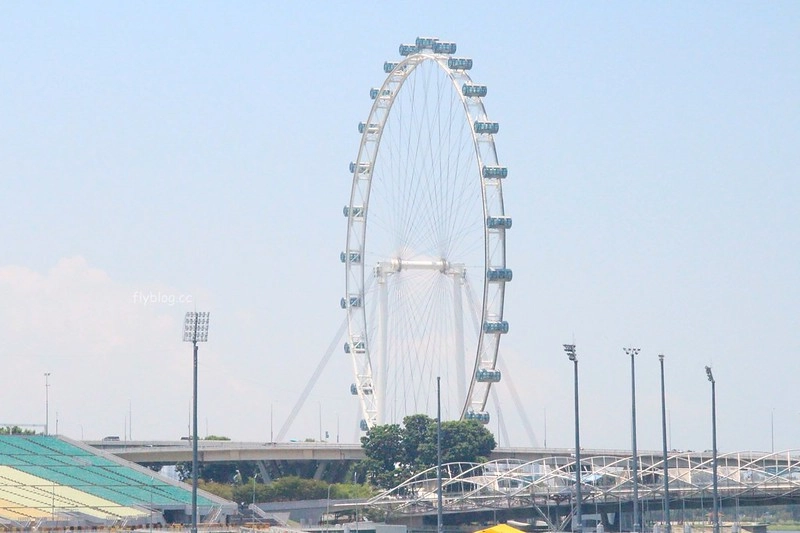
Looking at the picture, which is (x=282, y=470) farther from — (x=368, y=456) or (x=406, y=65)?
(x=406, y=65)

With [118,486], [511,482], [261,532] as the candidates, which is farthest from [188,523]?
[511,482]

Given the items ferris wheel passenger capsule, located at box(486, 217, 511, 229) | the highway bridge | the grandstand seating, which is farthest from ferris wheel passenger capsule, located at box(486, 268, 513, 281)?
the grandstand seating

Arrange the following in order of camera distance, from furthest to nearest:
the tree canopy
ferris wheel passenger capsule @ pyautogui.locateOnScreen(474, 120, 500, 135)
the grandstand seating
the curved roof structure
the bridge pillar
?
the bridge pillar → the tree canopy → ferris wheel passenger capsule @ pyautogui.locateOnScreen(474, 120, 500, 135) → the curved roof structure → the grandstand seating

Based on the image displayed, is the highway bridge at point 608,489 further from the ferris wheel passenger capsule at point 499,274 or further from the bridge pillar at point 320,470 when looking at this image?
the bridge pillar at point 320,470

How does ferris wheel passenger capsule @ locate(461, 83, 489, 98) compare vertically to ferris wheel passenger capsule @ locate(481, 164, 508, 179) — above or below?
above

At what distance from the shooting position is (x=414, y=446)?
152 m

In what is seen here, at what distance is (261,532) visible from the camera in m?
88.1

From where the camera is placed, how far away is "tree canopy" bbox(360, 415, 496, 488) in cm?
14788

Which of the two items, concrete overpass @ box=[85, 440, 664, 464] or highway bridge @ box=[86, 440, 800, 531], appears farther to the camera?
concrete overpass @ box=[85, 440, 664, 464]

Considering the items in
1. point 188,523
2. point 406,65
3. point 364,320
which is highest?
point 406,65

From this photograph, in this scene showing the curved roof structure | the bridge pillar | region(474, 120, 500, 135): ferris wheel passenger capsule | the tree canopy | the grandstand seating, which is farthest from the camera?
the bridge pillar

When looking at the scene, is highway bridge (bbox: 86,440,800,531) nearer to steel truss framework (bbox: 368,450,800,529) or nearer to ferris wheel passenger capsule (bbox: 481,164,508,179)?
steel truss framework (bbox: 368,450,800,529)

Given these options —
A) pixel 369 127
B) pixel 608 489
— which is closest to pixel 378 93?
pixel 369 127

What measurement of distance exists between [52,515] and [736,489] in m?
47.0
